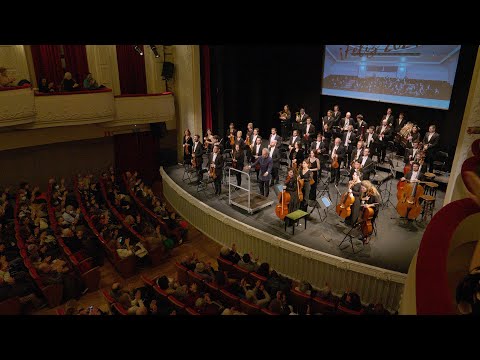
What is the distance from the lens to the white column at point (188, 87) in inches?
460

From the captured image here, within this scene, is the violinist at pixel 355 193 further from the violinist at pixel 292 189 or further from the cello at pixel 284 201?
the cello at pixel 284 201

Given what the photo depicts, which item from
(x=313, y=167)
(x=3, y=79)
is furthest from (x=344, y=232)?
(x=3, y=79)

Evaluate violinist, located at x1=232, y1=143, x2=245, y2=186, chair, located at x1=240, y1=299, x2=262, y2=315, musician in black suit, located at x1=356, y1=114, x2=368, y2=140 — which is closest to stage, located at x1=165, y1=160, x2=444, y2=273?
violinist, located at x1=232, y1=143, x2=245, y2=186

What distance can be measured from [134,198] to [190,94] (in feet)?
12.7

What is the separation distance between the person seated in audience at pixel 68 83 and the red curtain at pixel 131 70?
1736mm

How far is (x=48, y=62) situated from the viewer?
1059 cm

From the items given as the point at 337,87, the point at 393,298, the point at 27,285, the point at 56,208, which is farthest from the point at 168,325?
the point at 337,87

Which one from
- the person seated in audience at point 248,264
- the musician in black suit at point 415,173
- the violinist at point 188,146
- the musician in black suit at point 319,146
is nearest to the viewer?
the person seated in audience at point 248,264

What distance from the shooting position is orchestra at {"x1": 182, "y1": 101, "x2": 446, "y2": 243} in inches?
286

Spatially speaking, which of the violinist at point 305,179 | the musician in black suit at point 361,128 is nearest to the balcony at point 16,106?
the violinist at point 305,179

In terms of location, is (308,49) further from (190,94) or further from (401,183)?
(401,183)

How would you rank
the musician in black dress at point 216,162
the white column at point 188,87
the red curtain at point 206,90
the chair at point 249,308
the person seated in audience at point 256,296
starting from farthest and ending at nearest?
the red curtain at point 206,90, the white column at point 188,87, the musician in black dress at point 216,162, the person seated in audience at point 256,296, the chair at point 249,308

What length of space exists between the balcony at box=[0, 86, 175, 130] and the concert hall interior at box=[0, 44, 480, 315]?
0.04 metres

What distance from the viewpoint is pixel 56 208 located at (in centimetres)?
923
